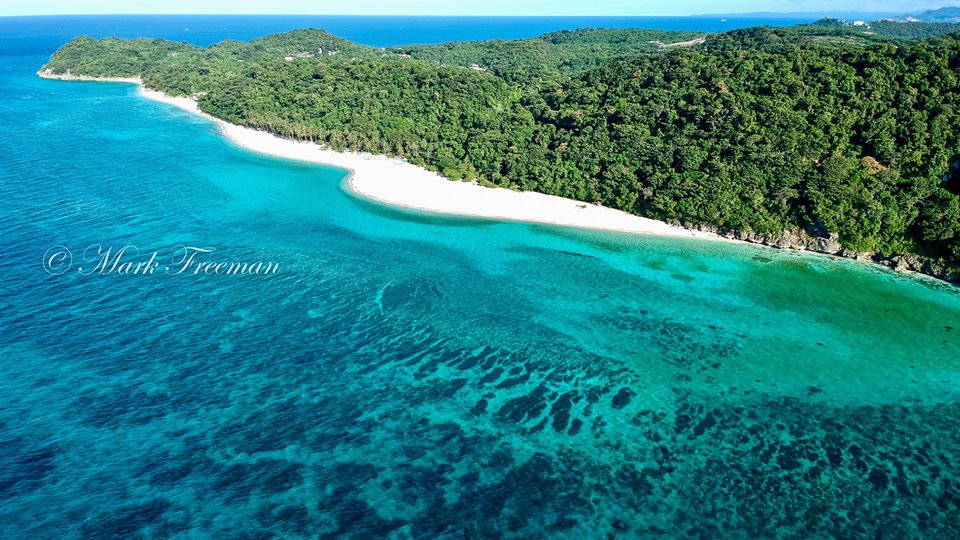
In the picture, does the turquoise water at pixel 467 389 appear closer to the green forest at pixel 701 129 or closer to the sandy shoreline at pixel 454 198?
the sandy shoreline at pixel 454 198

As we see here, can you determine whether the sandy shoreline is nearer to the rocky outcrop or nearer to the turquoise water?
the rocky outcrop

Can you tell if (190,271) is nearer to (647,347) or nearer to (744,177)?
(647,347)

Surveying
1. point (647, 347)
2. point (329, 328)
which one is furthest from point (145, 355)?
point (647, 347)

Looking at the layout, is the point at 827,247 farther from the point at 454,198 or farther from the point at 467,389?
the point at 454,198

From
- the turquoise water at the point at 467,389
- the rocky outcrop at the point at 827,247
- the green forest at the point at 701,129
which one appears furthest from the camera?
the green forest at the point at 701,129

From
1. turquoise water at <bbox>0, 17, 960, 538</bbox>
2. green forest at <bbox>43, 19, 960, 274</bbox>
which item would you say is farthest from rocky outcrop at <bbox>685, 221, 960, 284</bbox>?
turquoise water at <bbox>0, 17, 960, 538</bbox>

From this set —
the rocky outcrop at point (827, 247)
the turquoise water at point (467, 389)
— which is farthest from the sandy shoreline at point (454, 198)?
the turquoise water at point (467, 389)
